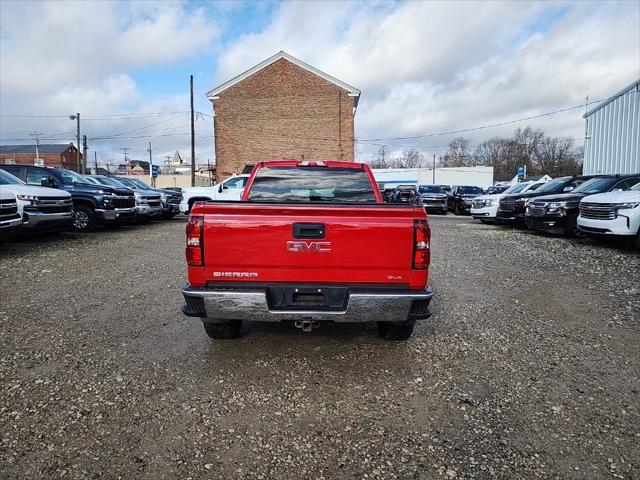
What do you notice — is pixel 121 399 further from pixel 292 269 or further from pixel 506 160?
pixel 506 160

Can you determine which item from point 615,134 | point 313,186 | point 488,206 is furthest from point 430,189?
point 313,186

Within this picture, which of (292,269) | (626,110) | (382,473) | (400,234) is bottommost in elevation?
(382,473)

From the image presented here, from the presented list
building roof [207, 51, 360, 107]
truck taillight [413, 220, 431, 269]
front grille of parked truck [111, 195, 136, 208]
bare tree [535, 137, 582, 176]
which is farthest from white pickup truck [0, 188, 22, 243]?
bare tree [535, 137, 582, 176]

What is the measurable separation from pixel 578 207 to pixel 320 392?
10643mm

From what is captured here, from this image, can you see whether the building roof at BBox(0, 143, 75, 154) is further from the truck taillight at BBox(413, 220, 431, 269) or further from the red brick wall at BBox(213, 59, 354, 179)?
the truck taillight at BBox(413, 220, 431, 269)

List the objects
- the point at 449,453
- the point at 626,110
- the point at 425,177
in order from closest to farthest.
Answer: the point at 449,453, the point at 626,110, the point at 425,177

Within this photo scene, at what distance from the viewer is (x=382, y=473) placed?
2.48 meters

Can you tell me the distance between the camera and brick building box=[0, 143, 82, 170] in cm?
8875

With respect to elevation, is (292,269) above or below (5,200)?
below

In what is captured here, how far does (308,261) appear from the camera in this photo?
11.6 feet

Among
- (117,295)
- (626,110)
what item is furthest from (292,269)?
(626,110)

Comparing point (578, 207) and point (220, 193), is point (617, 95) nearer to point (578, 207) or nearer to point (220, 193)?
point (578, 207)

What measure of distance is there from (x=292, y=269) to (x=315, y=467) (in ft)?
4.84

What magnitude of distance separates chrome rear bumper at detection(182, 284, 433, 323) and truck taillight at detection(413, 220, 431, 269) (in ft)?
0.82
